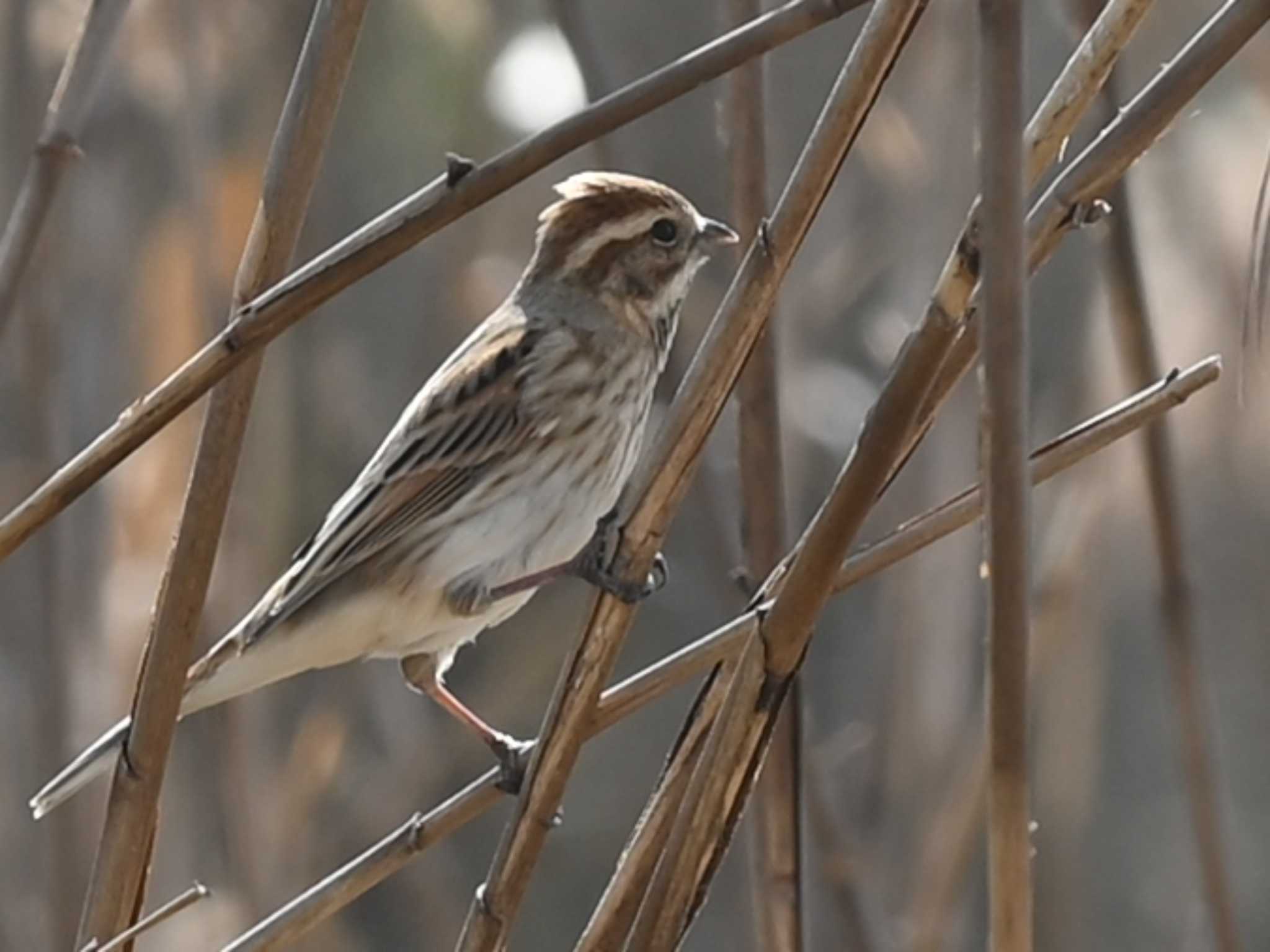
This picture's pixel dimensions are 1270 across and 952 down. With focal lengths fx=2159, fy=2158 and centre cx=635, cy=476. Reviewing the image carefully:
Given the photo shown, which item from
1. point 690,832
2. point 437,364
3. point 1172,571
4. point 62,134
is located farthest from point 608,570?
point 437,364

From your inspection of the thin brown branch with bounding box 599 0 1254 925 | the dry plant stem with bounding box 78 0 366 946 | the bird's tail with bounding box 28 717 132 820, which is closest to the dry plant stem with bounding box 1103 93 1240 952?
the thin brown branch with bounding box 599 0 1254 925

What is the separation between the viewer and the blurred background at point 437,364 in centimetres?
373

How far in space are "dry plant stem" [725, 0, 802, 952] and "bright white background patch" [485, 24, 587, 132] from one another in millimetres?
1726

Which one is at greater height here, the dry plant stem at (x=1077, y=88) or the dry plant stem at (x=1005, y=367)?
the dry plant stem at (x=1077, y=88)

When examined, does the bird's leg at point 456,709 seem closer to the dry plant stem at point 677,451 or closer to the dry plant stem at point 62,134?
the dry plant stem at point 677,451

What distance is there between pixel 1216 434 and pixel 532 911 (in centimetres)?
248

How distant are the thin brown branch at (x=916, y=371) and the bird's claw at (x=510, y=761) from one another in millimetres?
461

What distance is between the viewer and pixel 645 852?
2.13 meters

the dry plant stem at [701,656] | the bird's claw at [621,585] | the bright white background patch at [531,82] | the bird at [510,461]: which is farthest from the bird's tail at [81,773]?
the bright white background patch at [531,82]

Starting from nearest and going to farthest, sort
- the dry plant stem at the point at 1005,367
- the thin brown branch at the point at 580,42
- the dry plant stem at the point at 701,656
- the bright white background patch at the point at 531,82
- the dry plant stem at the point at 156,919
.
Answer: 1. the dry plant stem at the point at 1005,367
2. the dry plant stem at the point at 156,919
3. the dry plant stem at the point at 701,656
4. the thin brown branch at the point at 580,42
5. the bright white background patch at the point at 531,82

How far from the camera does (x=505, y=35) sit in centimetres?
461

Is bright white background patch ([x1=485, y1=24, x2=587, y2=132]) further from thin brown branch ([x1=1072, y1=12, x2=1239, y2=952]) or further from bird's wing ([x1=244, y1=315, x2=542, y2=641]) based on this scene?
thin brown branch ([x1=1072, y1=12, x2=1239, y2=952])

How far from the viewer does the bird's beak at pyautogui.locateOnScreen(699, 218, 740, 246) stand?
3.37 meters

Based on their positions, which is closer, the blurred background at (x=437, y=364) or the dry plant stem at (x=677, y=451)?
the dry plant stem at (x=677, y=451)
